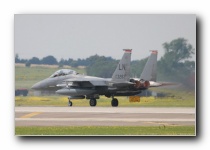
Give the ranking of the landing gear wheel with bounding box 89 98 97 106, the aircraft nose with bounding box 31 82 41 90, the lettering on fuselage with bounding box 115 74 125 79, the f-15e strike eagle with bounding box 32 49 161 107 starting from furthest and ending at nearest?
the lettering on fuselage with bounding box 115 74 125 79, the landing gear wheel with bounding box 89 98 97 106, the f-15e strike eagle with bounding box 32 49 161 107, the aircraft nose with bounding box 31 82 41 90

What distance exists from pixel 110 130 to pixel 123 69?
240 centimetres

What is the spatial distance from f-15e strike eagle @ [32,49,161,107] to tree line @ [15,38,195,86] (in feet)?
0.79

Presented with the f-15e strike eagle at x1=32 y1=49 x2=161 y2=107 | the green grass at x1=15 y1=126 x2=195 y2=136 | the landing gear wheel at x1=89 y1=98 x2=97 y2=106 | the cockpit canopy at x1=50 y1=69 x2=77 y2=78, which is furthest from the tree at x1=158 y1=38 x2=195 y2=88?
the cockpit canopy at x1=50 y1=69 x2=77 y2=78

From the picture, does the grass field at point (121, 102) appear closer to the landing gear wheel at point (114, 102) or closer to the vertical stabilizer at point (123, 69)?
the landing gear wheel at point (114, 102)

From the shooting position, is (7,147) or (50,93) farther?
(50,93)

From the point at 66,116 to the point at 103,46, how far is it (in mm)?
2645

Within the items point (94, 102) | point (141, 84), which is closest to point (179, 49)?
point (141, 84)

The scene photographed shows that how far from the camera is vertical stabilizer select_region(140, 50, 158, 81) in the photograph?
1515 inches

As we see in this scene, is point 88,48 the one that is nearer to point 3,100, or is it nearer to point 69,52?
point 69,52

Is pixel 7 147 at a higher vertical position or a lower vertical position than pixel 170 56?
lower

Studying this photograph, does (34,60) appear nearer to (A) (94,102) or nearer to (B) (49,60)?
(B) (49,60)

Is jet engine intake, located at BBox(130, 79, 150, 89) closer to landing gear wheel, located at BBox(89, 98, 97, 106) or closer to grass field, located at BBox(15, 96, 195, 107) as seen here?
grass field, located at BBox(15, 96, 195, 107)
